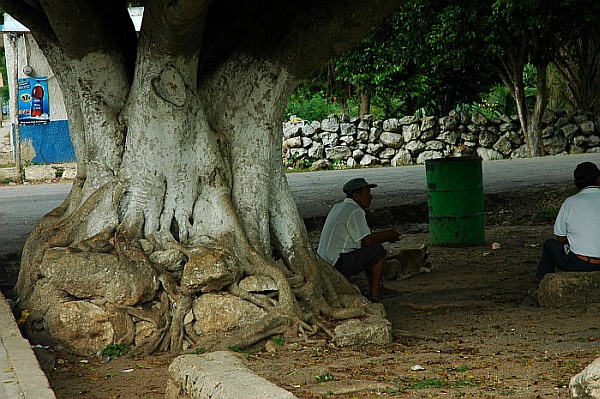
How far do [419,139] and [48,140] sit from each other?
32.7ft

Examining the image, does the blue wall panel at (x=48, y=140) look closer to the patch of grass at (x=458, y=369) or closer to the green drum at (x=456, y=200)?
the green drum at (x=456, y=200)

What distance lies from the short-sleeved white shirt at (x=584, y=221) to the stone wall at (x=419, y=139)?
17414mm

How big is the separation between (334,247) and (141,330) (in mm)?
2317

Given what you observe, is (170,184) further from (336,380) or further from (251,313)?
(336,380)

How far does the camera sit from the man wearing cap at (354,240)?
7906mm

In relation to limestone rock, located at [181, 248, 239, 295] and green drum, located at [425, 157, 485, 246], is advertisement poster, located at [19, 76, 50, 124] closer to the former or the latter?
green drum, located at [425, 157, 485, 246]

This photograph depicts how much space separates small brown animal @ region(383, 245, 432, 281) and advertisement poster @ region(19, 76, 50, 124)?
49.5 feet

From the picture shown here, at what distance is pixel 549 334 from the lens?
6.35m

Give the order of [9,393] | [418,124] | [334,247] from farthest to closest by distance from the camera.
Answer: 1. [418,124]
2. [334,247]
3. [9,393]

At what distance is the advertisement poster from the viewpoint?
21891 mm

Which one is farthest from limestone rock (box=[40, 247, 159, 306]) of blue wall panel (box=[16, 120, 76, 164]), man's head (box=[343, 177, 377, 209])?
blue wall panel (box=[16, 120, 76, 164])

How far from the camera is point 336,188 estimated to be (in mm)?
16734

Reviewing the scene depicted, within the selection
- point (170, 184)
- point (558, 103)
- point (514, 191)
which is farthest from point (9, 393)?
point (558, 103)

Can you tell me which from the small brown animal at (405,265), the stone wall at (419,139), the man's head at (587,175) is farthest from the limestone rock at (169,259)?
the stone wall at (419,139)
